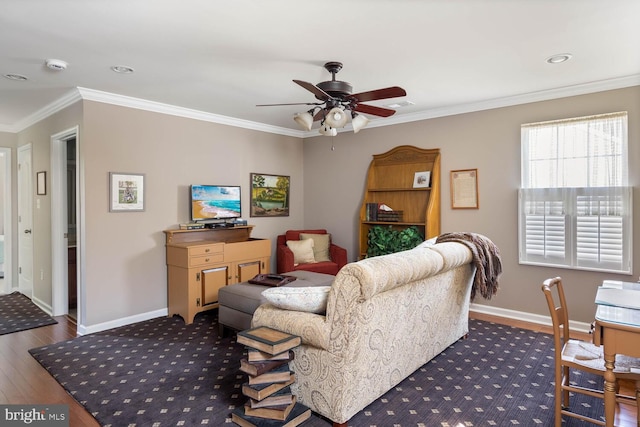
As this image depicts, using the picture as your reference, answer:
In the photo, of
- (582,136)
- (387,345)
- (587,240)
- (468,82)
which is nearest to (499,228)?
(587,240)

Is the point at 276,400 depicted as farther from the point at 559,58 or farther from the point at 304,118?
the point at 559,58

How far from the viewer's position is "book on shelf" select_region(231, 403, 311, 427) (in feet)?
7.22

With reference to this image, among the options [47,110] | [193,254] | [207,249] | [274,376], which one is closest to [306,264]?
[207,249]

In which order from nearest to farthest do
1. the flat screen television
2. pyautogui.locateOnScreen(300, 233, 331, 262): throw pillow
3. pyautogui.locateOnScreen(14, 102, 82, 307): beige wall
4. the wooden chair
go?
the wooden chair < pyautogui.locateOnScreen(14, 102, 82, 307): beige wall < the flat screen television < pyautogui.locateOnScreen(300, 233, 331, 262): throw pillow

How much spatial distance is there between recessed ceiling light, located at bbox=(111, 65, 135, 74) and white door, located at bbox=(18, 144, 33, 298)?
2.90m

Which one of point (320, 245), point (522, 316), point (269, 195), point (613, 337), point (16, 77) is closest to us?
point (613, 337)

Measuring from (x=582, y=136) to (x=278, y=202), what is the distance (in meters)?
4.01

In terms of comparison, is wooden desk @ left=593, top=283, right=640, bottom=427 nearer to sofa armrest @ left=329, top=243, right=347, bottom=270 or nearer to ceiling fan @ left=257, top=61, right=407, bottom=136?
ceiling fan @ left=257, top=61, right=407, bottom=136

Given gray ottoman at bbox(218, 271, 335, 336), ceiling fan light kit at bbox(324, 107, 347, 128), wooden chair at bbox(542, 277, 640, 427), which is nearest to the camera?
wooden chair at bbox(542, 277, 640, 427)

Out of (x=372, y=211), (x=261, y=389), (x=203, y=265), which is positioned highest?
(x=372, y=211)

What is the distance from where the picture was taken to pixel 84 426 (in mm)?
2311

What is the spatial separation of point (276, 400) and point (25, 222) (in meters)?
5.30

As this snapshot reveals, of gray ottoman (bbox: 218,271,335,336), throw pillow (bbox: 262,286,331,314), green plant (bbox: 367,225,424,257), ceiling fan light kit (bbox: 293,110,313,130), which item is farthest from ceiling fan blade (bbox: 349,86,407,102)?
green plant (bbox: 367,225,424,257)

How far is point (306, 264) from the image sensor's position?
526 centimetres
